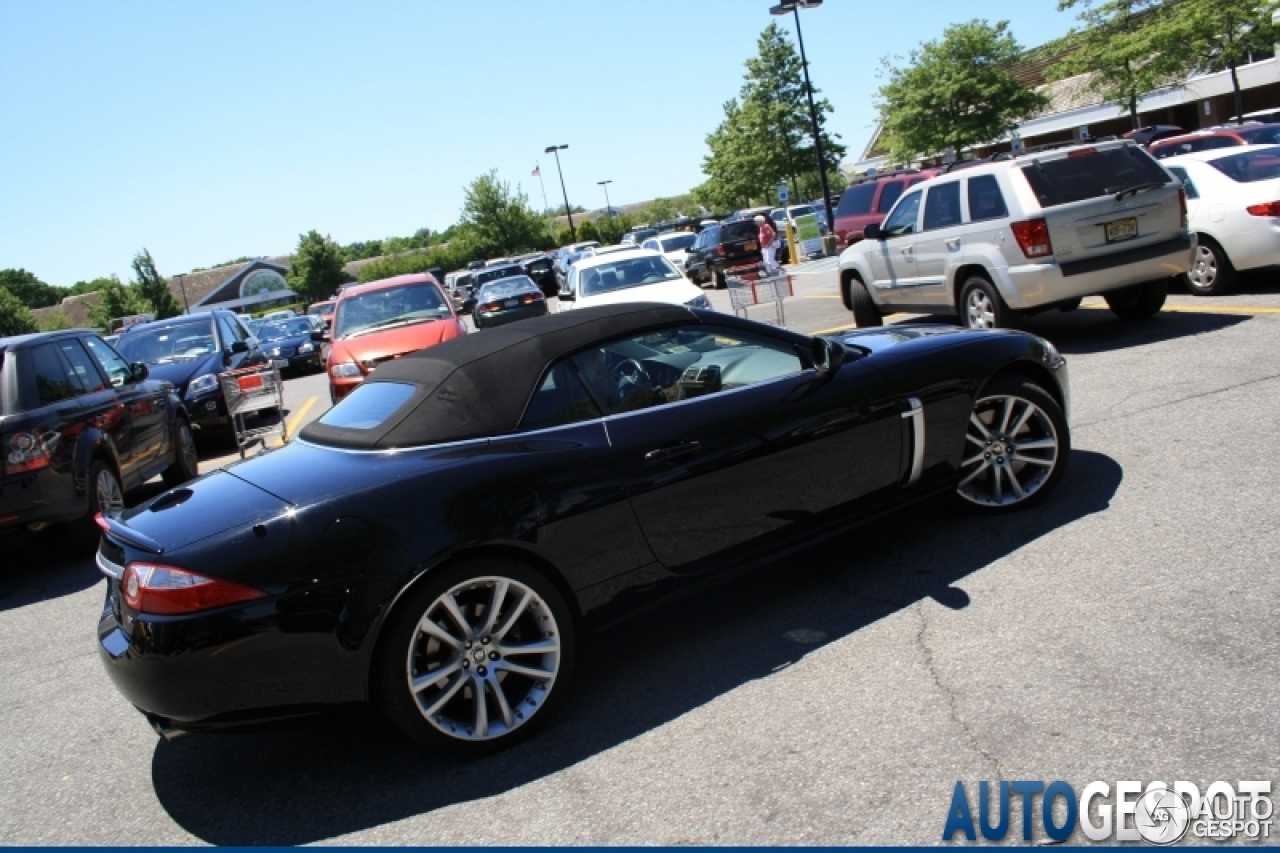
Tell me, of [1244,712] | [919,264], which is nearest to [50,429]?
[1244,712]

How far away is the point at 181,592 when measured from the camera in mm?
3488

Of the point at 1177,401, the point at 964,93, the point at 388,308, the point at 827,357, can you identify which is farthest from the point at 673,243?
the point at 827,357

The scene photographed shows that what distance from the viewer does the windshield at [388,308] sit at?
13.9 meters

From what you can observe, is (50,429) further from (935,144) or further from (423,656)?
(935,144)

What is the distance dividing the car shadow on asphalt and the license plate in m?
4.45

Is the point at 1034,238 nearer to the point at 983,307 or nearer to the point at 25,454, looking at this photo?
the point at 983,307

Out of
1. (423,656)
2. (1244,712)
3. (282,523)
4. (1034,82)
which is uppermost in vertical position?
(1034,82)

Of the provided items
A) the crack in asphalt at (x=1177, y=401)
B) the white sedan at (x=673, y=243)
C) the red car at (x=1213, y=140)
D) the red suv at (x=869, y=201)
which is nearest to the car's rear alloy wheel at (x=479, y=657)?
the crack in asphalt at (x=1177, y=401)

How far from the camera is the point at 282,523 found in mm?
3592

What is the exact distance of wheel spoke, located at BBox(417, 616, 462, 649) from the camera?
3629 millimetres

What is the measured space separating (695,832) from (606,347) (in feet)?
6.76

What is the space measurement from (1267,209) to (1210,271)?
35.6 inches

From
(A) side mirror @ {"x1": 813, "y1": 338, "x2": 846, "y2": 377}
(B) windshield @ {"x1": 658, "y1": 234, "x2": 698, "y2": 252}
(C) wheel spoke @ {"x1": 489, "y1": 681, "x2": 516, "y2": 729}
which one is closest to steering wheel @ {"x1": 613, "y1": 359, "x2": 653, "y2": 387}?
(A) side mirror @ {"x1": 813, "y1": 338, "x2": 846, "y2": 377}

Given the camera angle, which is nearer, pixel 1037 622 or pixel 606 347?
pixel 1037 622
